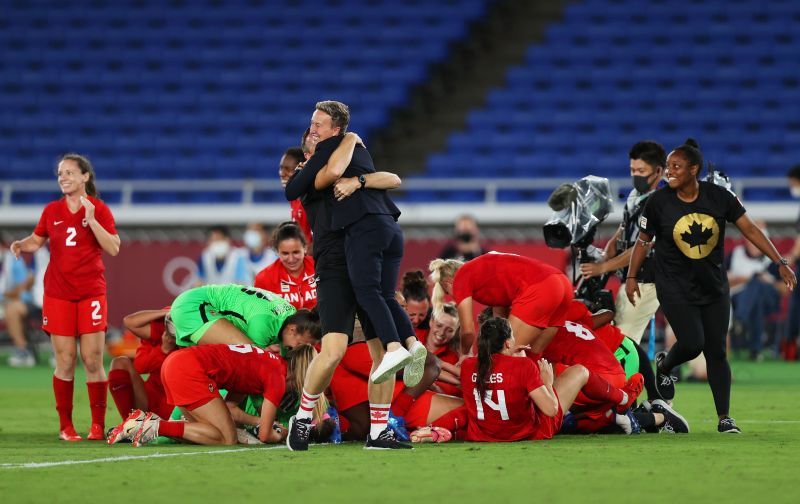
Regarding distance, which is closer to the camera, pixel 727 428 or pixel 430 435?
pixel 430 435

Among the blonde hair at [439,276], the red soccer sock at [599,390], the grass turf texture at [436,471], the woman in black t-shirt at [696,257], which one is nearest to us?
the grass turf texture at [436,471]

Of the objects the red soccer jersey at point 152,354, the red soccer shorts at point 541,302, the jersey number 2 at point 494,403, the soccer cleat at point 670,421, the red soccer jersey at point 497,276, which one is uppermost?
the red soccer jersey at point 497,276

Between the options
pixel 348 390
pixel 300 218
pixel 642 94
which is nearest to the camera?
pixel 348 390

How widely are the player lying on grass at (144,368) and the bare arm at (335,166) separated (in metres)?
2.09

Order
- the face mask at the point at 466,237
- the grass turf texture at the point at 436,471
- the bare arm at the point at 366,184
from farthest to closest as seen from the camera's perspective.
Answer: the face mask at the point at 466,237 → the bare arm at the point at 366,184 → the grass turf texture at the point at 436,471

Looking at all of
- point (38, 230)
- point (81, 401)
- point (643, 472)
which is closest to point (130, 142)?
point (81, 401)

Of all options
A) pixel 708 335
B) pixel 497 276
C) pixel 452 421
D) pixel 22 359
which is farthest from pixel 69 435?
pixel 22 359

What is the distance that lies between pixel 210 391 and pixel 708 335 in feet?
10.7

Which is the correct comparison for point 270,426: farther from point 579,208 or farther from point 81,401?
point 81,401

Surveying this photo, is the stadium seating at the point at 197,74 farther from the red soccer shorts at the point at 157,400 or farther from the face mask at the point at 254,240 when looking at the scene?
the red soccer shorts at the point at 157,400

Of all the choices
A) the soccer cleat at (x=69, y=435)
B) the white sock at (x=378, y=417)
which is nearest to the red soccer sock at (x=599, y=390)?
the white sock at (x=378, y=417)

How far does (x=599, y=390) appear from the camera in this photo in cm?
809

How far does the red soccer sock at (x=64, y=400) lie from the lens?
8.45 metres

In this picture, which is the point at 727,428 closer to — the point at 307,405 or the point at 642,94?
the point at 307,405
